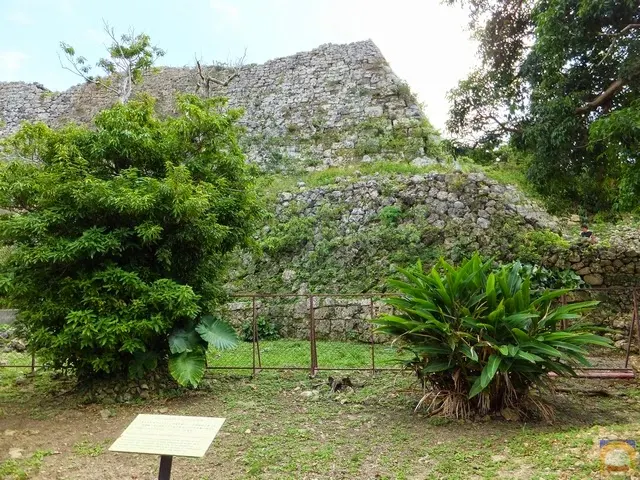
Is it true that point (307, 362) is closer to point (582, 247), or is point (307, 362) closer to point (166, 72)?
point (582, 247)

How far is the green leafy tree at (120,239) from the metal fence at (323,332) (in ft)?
3.79

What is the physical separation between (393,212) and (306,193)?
2.28 metres

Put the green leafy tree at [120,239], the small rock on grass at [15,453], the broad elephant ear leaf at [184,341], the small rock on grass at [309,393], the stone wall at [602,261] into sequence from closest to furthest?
the small rock on grass at [15,453] → the green leafy tree at [120,239] → the broad elephant ear leaf at [184,341] → the small rock on grass at [309,393] → the stone wall at [602,261]

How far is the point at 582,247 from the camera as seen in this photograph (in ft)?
28.5

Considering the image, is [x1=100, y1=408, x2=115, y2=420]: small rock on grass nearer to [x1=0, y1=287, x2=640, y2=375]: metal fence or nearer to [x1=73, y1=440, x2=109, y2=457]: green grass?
[x1=73, y1=440, x2=109, y2=457]: green grass

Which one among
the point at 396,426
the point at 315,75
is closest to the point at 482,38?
the point at 396,426

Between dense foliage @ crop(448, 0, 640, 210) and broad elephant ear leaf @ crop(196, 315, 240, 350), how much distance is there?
4.68 m

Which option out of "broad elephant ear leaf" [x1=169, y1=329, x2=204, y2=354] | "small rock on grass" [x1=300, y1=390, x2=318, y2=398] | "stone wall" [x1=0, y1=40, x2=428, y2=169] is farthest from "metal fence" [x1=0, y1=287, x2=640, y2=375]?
"stone wall" [x1=0, y1=40, x2=428, y2=169]

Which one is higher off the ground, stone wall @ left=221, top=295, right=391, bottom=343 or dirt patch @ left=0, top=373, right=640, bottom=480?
stone wall @ left=221, top=295, right=391, bottom=343

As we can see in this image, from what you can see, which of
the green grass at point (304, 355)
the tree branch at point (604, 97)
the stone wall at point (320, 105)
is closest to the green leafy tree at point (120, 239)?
the green grass at point (304, 355)

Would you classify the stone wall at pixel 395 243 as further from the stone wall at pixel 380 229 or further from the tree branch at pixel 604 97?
the tree branch at pixel 604 97

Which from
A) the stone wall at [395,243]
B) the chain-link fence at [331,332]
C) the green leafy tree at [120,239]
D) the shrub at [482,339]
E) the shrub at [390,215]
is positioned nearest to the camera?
the shrub at [482,339]

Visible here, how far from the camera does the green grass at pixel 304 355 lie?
7.12 m

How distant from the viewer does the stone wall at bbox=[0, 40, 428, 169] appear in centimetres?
1332
